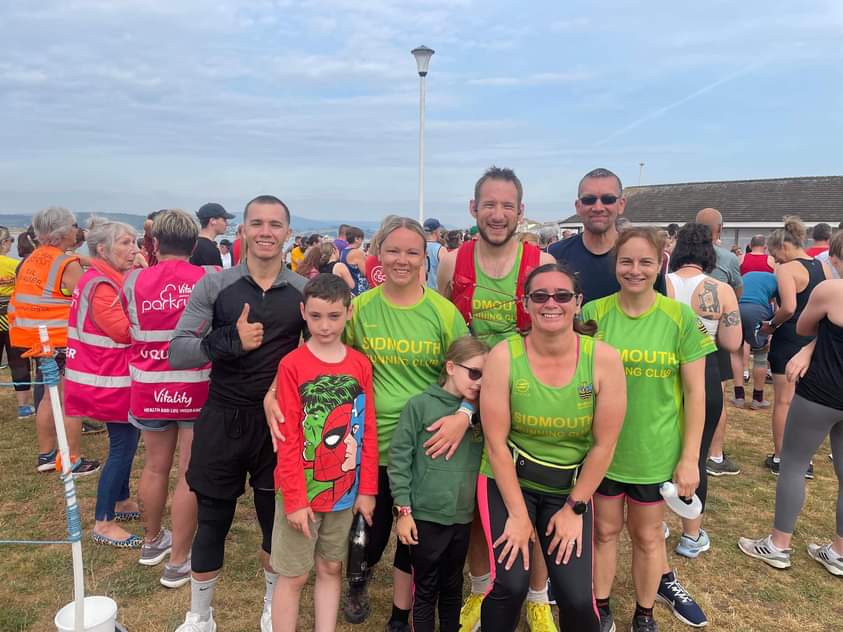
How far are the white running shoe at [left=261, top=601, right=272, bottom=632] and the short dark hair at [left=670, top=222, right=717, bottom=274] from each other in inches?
133

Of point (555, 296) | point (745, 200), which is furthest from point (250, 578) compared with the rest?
point (745, 200)

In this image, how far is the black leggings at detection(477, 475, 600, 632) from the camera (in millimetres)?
2266

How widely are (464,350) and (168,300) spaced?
6.06 ft

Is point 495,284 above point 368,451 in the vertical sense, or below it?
above

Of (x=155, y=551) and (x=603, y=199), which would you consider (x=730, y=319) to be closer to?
(x=603, y=199)

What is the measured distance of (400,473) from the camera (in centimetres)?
248

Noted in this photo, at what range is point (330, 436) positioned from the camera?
244cm

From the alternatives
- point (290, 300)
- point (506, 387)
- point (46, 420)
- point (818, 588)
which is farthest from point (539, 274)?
point (46, 420)

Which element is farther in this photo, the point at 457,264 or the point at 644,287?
the point at 457,264

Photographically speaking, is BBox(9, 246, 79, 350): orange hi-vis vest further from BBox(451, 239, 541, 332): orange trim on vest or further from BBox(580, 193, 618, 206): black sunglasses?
BBox(580, 193, 618, 206): black sunglasses

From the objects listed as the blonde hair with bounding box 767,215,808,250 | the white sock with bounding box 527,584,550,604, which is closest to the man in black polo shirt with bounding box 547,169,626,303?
the white sock with bounding box 527,584,550,604

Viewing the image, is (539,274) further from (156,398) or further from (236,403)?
(156,398)

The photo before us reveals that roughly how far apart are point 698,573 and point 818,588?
720mm

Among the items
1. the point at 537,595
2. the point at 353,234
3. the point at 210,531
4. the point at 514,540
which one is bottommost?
the point at 537,595
